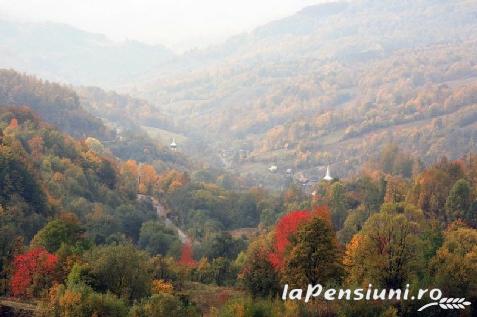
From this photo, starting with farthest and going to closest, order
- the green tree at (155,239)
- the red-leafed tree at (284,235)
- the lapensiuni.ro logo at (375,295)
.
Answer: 1. the green tree at (155,239)
2. the red-leafed tree at (284,235)
3. the lapensiuni.ro logo at (375,295)

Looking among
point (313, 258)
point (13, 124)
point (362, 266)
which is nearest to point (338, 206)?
point (362, 266)

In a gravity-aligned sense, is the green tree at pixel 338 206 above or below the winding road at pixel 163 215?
above

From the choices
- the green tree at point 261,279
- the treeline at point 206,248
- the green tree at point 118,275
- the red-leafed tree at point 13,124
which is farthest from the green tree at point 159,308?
the red-leafed tree at point 13,124

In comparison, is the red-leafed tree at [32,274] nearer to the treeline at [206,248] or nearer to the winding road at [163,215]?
the treeline at [206,248]

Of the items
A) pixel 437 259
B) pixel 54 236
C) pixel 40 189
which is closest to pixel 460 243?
pixel 437 259

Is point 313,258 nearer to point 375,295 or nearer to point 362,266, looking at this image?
point 362,266
